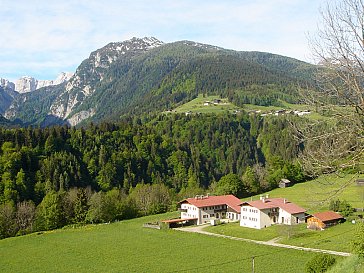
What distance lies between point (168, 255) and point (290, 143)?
92787 millimetres

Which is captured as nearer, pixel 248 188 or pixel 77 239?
pixel 77 239

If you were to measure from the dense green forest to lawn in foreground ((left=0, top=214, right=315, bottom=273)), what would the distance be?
35.5ft

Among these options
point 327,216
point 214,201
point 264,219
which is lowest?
point 264,219

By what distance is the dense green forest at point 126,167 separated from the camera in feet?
226

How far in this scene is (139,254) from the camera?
42.8 m

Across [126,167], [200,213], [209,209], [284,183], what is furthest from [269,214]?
[126,167]

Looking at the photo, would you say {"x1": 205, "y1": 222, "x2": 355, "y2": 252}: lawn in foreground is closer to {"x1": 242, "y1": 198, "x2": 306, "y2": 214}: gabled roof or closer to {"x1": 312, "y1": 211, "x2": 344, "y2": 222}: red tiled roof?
{"x1": 312, "y1": 211, "x2": 344, "y2": 222}: red tiled roof

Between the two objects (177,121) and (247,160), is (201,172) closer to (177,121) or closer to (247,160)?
(247,160)

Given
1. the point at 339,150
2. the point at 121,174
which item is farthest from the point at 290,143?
the point at 339,150

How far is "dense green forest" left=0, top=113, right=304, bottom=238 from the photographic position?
6881 cm

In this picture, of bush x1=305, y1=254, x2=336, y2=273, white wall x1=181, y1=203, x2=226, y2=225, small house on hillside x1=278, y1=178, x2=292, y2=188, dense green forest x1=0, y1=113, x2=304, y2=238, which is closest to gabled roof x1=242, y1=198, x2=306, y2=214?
white wall x1=181, y1=203, x2=226, y2=225

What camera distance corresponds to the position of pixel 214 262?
37844 mm

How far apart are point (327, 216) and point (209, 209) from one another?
19982mm

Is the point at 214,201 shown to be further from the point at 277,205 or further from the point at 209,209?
the point at 277,205
